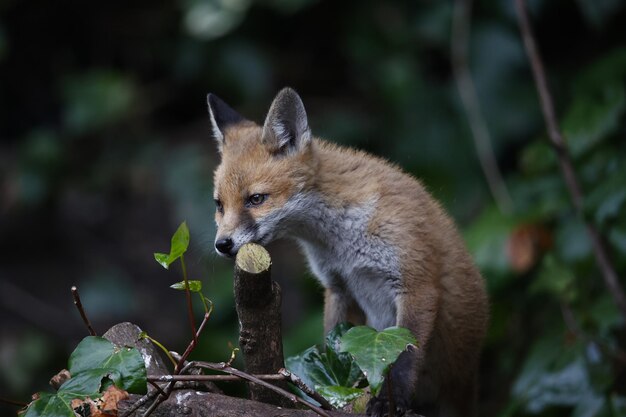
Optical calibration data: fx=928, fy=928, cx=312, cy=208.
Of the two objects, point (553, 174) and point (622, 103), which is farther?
point (553, 174)

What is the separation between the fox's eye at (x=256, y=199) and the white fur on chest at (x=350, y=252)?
143 millimetres

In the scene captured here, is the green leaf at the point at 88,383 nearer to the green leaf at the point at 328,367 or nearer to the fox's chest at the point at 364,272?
the green leaf at the point at 328,367

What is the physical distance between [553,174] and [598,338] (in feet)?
5.62

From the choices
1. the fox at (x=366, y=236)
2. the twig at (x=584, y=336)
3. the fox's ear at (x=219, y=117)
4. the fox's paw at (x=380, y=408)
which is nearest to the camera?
the fox's paw at (x=380, y=408)

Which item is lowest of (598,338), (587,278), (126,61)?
(598,338)

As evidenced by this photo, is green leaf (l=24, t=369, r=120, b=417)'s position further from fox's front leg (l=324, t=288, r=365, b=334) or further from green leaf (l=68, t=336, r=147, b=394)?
fox's front leg (l=324, t=288, r=365, b=334)

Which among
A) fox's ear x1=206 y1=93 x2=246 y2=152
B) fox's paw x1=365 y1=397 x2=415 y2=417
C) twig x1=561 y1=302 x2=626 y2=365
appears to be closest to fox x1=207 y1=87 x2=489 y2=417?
fox's ear x1=206 y1=93 x2=246 y2=152

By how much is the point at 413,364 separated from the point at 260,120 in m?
6.61

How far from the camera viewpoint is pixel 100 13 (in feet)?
38.6

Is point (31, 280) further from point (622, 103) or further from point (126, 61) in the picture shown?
point (622, 103)

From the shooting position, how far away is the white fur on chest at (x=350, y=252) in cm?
496

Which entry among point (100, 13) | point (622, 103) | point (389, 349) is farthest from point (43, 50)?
point (389, 349)

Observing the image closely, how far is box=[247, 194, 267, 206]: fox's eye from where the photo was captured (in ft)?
16.7

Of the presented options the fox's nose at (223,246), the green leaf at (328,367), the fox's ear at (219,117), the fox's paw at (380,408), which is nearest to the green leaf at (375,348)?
the green leaf at (328,367)
